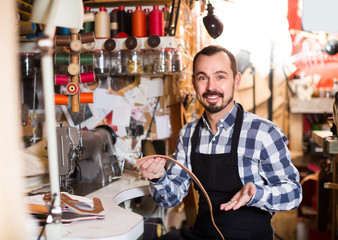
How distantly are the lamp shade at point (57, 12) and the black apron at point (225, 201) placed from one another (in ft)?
3.96

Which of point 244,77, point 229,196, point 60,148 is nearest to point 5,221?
point 60,148

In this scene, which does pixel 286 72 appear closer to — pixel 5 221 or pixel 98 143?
pixel 98 143

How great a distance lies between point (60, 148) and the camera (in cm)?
223

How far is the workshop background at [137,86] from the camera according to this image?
1.00m

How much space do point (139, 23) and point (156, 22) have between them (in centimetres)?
13

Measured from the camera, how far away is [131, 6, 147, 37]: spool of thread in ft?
10.4

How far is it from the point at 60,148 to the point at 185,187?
0.75m

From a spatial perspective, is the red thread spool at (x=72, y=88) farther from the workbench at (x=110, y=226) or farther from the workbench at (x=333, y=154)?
the workbench at (x=333, y=154)

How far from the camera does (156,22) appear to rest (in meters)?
3.16

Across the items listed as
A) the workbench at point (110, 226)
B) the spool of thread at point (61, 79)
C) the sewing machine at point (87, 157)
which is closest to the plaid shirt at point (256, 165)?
the workbench at point (110, 226)

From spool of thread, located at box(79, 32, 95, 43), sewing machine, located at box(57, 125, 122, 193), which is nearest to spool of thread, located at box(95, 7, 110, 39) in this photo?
spool of thread, located at box(79, 32, 95, 43)

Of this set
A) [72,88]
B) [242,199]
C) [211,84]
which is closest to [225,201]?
[242,199]

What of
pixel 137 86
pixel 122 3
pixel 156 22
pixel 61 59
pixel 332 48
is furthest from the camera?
pixel 332 48

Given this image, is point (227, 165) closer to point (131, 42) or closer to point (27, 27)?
point (131, 42)
